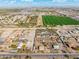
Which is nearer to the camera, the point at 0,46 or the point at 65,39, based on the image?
the point at 0,46

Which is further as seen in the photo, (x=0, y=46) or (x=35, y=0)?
(x=35, y=0)

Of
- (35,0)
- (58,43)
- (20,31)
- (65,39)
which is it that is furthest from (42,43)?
(35,0)

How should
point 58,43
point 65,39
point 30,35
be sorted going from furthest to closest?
point 30,35 < point 65,39 < point 58,43

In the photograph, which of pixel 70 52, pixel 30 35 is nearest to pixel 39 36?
pixel 30 35

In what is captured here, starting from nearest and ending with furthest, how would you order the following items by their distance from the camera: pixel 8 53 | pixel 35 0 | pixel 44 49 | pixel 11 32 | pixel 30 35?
pixel 8 53 → pixel 44 49 → pixel 30 35 → pixel 11 32 → pixel 35 0

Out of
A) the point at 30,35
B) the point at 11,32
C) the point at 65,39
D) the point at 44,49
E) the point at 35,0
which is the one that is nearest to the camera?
the point at 44,49

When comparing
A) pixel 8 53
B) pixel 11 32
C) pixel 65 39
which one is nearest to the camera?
pixel 8 53

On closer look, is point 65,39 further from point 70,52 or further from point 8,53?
point 8,53

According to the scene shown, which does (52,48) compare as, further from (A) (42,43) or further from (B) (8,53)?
(B) (8,53)

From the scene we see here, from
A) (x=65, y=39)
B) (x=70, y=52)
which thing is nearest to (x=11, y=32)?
(x=65, y=39)
